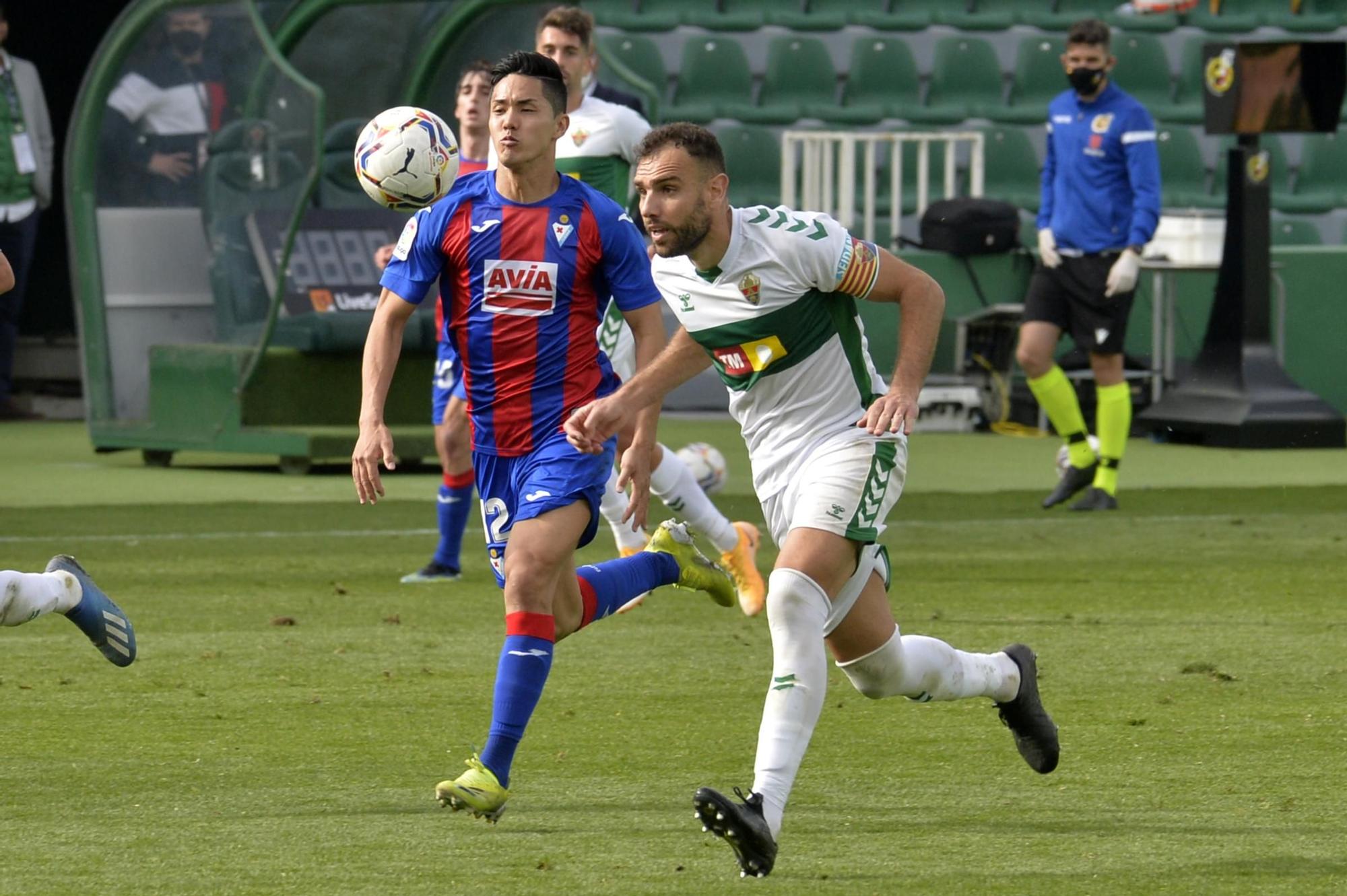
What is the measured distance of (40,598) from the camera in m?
5.89

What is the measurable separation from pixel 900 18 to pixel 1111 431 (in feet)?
29.4

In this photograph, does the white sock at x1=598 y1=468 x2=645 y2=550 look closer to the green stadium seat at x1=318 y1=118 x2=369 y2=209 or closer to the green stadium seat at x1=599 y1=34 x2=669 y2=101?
A: the green stadium seat at x1=318 y1=118 x2=369 y2=209

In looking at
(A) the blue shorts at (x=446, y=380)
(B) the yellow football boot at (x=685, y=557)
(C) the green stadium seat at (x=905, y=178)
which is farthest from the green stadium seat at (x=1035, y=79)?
(B) the yellow football boot at (x=685, y=557)

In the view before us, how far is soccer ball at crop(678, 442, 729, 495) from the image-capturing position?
9969 millimetres

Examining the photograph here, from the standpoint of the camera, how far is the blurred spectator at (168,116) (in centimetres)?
1269

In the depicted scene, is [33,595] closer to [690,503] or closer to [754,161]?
[690,503]

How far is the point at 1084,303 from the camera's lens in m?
11.2

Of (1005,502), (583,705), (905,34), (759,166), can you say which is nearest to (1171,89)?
(905,34)

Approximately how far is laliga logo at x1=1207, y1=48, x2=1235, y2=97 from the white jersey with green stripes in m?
9.46

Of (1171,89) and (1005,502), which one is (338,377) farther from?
(1171,89)

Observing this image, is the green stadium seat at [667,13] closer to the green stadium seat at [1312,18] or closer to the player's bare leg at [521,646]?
the green stadium seat at [1312,18]

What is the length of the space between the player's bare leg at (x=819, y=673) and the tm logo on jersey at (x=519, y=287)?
3.40ft

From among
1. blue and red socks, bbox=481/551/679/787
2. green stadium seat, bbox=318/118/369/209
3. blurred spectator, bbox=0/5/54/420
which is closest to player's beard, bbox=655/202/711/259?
blue and red socks, bbox=481/551/679/787

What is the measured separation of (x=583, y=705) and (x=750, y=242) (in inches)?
72.8
